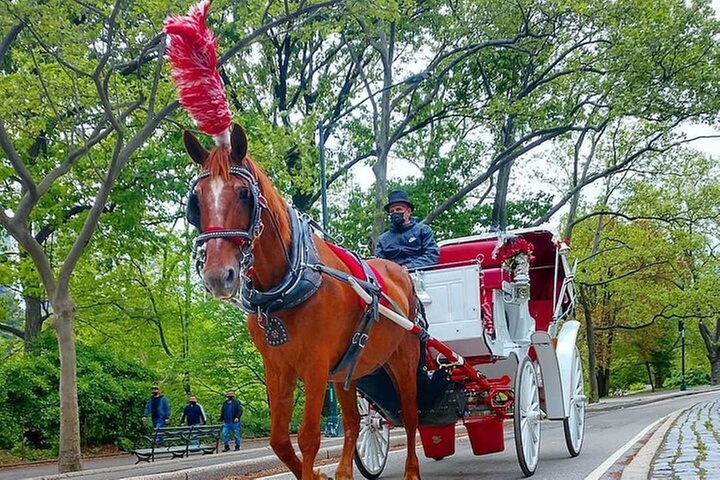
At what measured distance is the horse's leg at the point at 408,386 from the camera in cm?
673

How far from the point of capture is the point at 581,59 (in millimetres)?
24844

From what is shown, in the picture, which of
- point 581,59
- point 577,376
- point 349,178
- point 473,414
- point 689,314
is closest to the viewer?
point 473,414

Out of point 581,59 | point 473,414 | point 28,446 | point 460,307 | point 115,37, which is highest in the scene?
point 581,59

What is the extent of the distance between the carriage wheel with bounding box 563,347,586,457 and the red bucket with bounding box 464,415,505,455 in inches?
45.5

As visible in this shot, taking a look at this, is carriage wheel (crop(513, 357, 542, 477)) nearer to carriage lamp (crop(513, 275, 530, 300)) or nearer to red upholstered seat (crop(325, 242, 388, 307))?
carriage lamp (crop(513, 275, 530, 300))

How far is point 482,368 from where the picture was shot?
29.3ft

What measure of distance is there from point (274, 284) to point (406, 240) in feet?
11.0

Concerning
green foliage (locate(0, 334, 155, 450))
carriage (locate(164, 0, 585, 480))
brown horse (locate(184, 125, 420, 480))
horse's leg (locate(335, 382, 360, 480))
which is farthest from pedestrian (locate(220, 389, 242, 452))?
brown horse (locate(184, 125, 420, 480))

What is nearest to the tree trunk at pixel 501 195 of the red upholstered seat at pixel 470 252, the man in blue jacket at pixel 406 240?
the red upholstered seat at pixel 470 252

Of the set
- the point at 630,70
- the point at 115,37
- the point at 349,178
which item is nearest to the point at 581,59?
the point at 630,70

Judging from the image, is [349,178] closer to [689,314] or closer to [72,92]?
[72,92]

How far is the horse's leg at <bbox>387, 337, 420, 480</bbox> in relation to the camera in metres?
6.73

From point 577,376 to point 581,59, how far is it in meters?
17.2

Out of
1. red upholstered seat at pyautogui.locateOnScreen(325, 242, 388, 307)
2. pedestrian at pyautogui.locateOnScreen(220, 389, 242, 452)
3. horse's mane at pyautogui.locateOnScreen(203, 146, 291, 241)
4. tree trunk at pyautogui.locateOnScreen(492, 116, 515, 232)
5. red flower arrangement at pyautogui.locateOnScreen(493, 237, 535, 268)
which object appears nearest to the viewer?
horse's mane at pyautogui.locateOnScreen(203, 146, 291, 241)
